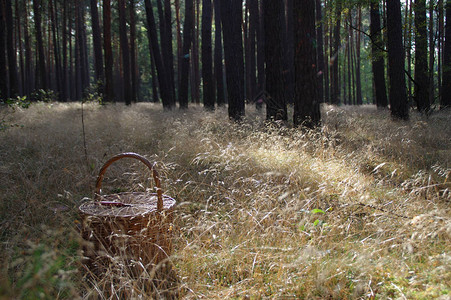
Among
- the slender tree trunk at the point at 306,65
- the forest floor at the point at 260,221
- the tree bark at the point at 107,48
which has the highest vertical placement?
the tree bark at the point at 107,48

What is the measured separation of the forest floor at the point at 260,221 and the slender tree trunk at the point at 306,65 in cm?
88

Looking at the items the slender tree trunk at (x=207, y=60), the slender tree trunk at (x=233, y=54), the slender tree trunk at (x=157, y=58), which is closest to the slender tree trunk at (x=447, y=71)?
the slender tree trunk at (x=233, y=54)

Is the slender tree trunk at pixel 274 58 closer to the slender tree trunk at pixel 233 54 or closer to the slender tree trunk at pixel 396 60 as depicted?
the slender tree trunk at pixel 233 54

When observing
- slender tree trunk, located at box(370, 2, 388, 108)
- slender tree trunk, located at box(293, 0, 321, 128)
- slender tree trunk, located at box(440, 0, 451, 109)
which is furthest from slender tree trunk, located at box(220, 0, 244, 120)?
slender tree trunk, located at box(440, 0, 451, 109)

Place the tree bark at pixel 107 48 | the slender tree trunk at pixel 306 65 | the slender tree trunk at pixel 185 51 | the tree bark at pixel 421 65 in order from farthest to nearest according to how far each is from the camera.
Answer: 1. the slender tree trunk at pixel 185 51
2. the tree bark at pixel 107 48
3. the tree bark at pixel 421 65
4. the slender tree trunk at pixel 306 65

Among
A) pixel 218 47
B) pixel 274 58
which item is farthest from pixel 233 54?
pixel 218 47

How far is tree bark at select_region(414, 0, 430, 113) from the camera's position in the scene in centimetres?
1031

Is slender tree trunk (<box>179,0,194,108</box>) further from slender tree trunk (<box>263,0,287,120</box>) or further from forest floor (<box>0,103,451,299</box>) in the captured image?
forest floor (<box>0,103,451,299</box>)

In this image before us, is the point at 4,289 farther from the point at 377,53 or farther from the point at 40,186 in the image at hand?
the point at 377,53

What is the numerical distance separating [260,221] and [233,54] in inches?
319

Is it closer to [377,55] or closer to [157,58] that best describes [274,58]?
[377,55]

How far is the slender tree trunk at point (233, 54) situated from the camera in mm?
9388

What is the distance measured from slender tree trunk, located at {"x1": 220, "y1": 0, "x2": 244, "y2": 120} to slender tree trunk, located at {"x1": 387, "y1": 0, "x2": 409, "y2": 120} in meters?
3.89

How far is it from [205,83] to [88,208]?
12.1 m
